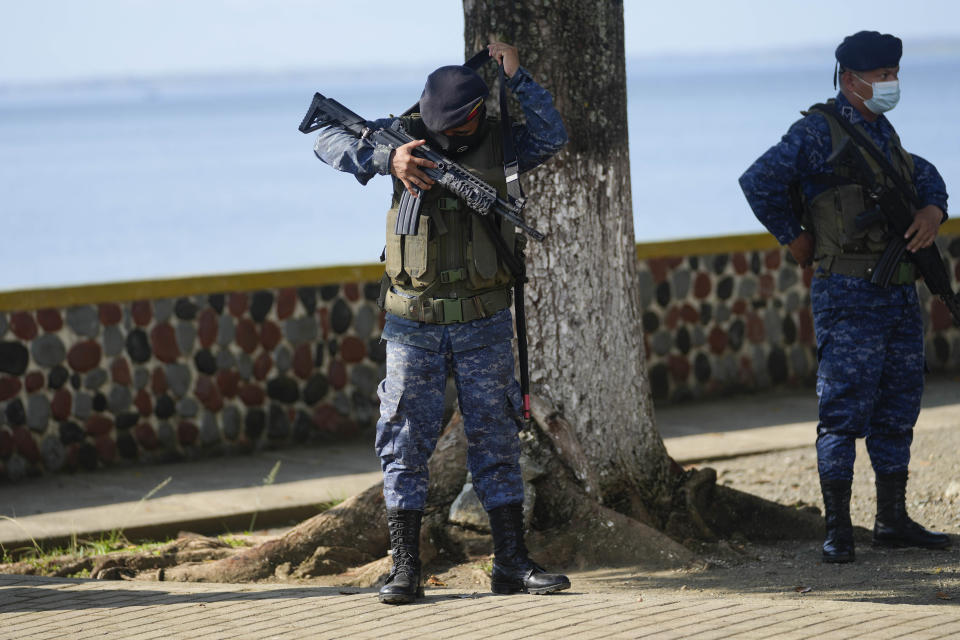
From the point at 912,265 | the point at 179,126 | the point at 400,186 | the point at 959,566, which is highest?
the point at 179,126

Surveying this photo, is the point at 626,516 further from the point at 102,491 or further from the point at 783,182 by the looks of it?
the point at 102,491

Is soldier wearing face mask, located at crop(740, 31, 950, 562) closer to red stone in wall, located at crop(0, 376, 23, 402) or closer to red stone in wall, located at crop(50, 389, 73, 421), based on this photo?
red stone in wall, located at crop(50, 389, 73, 421)

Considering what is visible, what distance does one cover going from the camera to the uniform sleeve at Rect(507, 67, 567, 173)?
5645 mm

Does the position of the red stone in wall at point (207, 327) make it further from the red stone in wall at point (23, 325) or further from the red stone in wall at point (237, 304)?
the red stone in wall at point (23, 325)

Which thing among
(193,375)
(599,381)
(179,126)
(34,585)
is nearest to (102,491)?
(193,375)

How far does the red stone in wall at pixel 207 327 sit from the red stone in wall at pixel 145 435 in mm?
646

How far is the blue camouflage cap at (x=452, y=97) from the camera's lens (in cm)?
540

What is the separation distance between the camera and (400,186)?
5.60m

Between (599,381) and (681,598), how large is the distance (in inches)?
66.8

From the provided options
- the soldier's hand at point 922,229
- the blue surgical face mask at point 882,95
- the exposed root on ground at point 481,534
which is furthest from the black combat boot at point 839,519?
the blue surgical face mask at point 882,95

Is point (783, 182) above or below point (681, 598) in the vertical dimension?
above

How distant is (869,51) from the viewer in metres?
6.31

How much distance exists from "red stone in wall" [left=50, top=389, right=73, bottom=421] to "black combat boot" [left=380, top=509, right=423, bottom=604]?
420 centimetres

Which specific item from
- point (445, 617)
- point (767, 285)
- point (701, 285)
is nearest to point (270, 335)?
point (701, 285)
